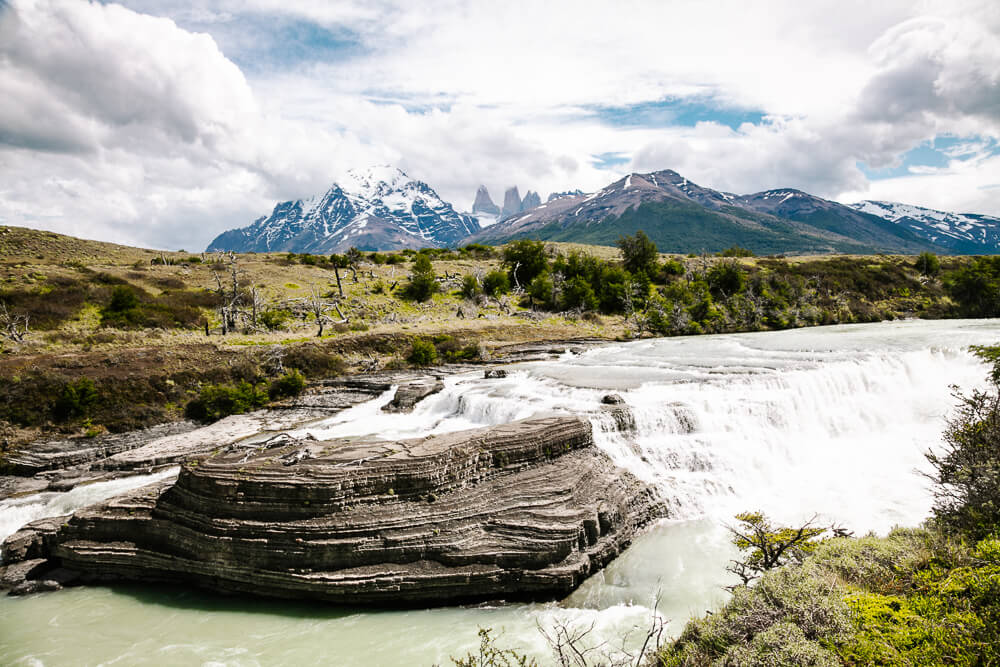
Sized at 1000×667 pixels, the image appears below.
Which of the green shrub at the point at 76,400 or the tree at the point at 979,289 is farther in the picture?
the tree at the point at 979,289

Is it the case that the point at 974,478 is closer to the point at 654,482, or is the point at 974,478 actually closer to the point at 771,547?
the point at 771,547

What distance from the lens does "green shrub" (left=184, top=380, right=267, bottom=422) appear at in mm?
22641

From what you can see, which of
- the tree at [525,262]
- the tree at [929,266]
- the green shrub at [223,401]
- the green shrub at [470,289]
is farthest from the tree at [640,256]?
the green shrub at [223,401]

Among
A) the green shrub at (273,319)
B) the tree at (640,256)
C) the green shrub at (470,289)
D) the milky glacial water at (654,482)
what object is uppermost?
the tree at (640,256)

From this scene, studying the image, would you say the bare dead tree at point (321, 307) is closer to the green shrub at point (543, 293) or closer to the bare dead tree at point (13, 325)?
the bare dead tree at point (13, 325)

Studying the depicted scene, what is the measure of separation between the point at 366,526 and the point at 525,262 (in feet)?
165

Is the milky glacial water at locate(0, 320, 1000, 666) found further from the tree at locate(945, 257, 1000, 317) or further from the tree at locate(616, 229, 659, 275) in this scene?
the tree at locate(616, 229, 659, 275)

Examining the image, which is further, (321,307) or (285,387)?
(321,307)

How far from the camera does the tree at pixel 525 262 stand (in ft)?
191

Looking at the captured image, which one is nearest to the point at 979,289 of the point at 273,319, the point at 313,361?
the point at 313,361

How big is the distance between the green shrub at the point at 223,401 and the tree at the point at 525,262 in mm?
38353

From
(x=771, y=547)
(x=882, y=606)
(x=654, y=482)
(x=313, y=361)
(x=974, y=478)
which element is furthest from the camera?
(x=313, y=361)

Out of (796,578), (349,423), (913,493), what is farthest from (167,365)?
(913,493)

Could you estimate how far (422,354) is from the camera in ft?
104
